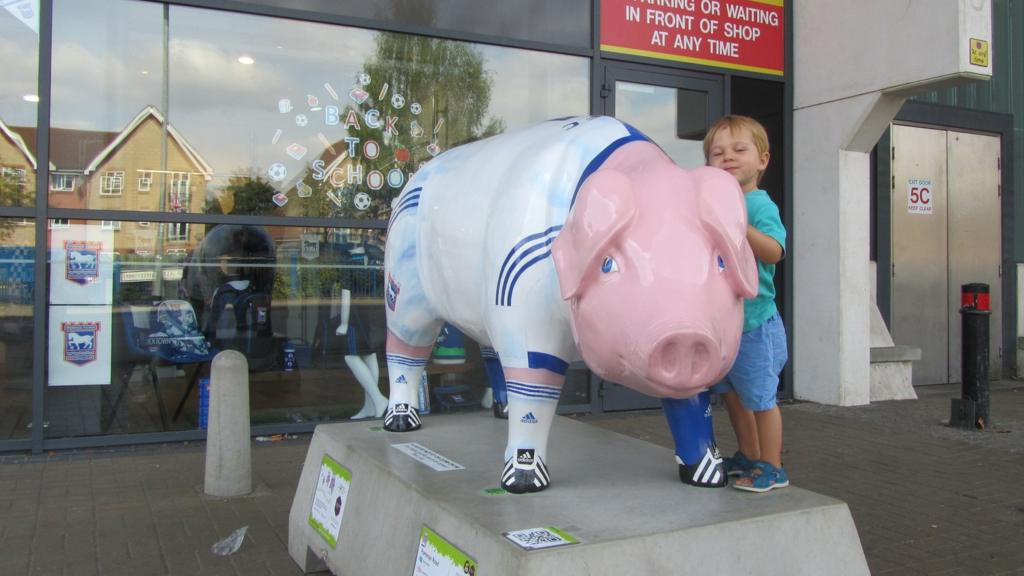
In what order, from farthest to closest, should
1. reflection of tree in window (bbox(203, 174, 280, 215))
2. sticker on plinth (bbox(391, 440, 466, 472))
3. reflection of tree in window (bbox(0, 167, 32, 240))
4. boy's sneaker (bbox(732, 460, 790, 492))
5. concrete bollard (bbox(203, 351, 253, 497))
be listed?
reflection of tree in window (bbox(203, 174, 280, 215)) → reflection of tree in window (bbox(0, 167, 32, 240)) → concrete bollard (bbox(203, 351, 253, 497)) → sticker on plinth (bbox(391, 440, 466, 472)) → boy's sneaker (bbox(732, 460, 790, 492))

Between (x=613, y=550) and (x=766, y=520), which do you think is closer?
(x=613, y=550)

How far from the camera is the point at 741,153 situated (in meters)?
2.82

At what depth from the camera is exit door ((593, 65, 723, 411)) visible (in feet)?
25.6

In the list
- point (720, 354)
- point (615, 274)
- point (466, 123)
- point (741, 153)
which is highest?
point (466, 123)

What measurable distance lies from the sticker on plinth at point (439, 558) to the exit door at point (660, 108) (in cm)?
509

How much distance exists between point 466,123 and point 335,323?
2133mm

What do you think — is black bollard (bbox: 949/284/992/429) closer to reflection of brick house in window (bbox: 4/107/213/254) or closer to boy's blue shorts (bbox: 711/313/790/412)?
boy's blue shorts (bbox: 711/313/790/412)

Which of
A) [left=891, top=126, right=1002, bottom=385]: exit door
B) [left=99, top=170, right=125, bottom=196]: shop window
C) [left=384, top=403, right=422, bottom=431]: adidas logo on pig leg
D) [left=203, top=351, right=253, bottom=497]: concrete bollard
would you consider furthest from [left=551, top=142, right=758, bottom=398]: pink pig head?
[left=891, top=126, right=1002, bottom=385]: exit door

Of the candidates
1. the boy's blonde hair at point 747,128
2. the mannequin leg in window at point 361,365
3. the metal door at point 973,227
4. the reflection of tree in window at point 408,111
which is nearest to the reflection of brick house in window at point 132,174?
the reflection of tree in window at point 408,111

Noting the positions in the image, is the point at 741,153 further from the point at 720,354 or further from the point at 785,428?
the point at 785,428

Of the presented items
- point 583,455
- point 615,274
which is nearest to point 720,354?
point 615,274

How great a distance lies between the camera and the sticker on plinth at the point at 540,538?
2266mm

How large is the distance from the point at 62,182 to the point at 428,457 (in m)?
4.38

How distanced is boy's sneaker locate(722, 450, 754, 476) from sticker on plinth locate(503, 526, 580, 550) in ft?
2.88
